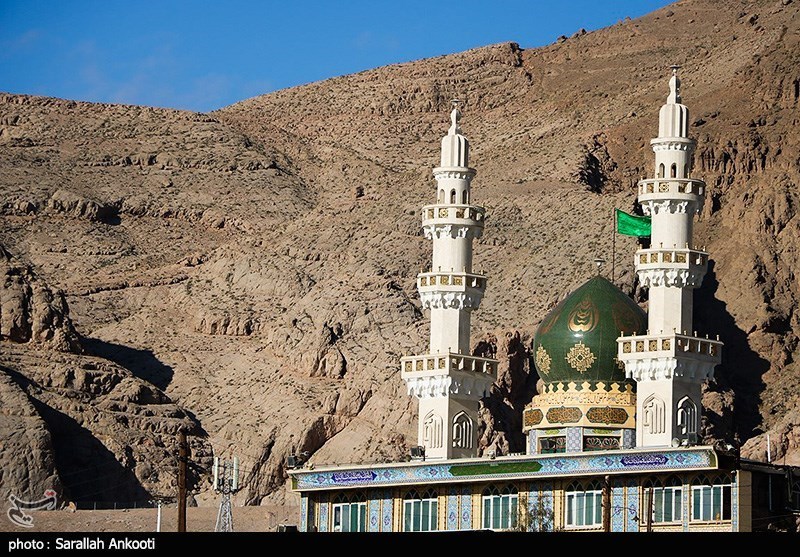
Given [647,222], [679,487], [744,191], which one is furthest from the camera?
[744,191]

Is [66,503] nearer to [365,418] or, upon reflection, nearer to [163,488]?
[163,488]

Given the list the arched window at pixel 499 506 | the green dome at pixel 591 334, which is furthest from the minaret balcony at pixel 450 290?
the arched window at pixel 499 506

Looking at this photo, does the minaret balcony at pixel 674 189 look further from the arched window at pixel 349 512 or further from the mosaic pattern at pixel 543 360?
the arched window at pixel 349 512

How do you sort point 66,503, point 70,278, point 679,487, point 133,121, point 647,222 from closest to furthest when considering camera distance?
point 679,487, point 647,222, point 66,503, point 70,278, point 133,121

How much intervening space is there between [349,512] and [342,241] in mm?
64114

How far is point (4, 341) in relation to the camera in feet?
356

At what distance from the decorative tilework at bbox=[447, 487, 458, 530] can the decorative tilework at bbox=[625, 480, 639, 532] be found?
199 inches

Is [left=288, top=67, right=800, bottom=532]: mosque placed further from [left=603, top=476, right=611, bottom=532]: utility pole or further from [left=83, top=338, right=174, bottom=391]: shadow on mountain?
[left=83, top=338, right=174, bottom=391]: shadow on mountain

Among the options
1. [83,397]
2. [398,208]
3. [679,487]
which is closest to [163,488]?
[83,397]

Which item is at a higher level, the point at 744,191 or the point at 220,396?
the point at 744,191

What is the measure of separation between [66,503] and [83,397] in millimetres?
11680

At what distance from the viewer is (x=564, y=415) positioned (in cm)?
6644

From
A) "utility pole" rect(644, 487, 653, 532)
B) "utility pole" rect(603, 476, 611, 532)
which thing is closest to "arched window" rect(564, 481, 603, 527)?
"utility pole" rect(603, 476, 611, 532)

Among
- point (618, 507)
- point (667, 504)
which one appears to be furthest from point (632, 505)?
point (667, 504)
